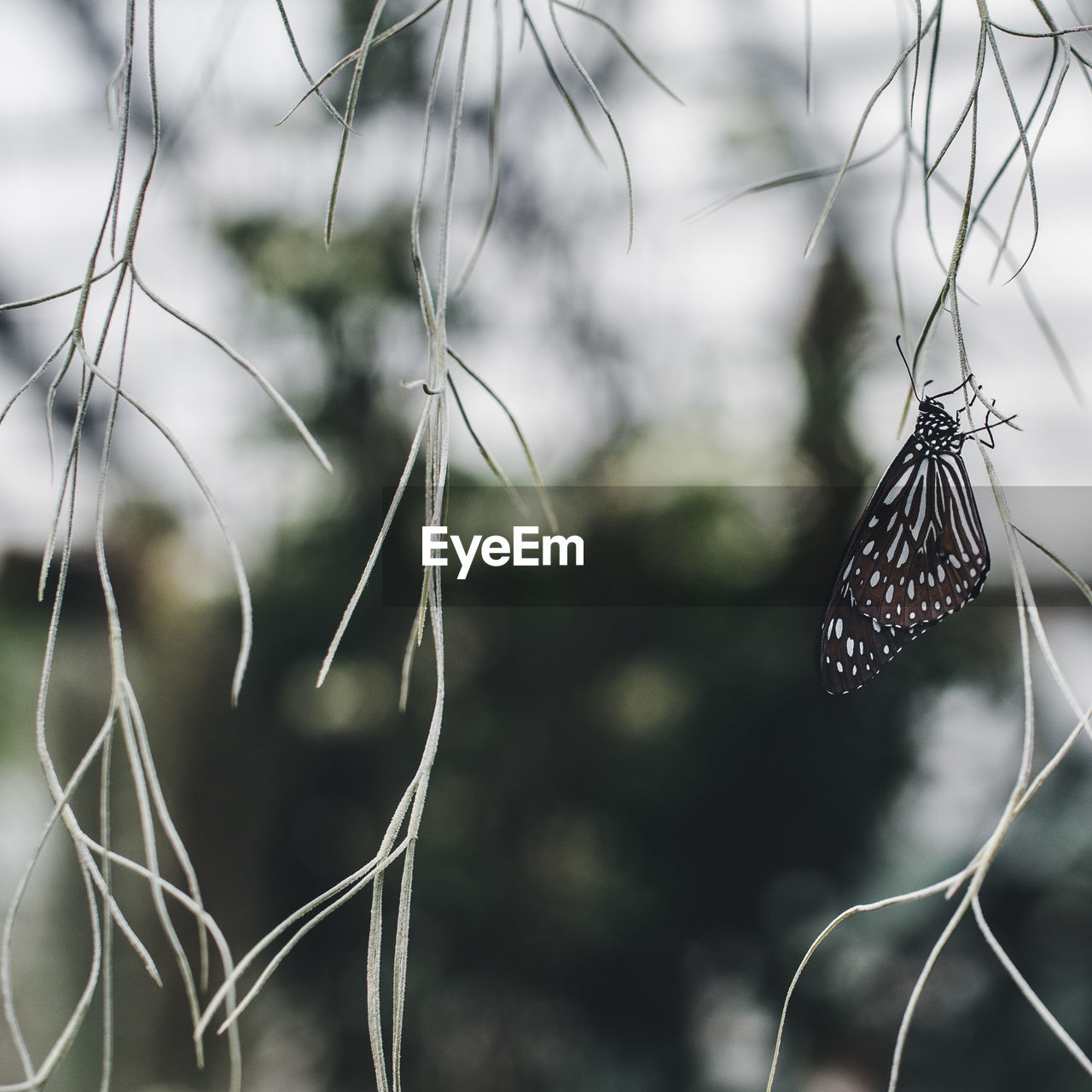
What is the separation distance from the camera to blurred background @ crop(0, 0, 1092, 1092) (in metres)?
0.93

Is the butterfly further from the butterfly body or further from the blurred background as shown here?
the blurred background

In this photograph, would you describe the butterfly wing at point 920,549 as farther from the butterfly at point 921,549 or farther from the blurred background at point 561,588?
the blurred background at point 561,588

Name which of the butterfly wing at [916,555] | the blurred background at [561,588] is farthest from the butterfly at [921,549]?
the blurred background at [561,588]

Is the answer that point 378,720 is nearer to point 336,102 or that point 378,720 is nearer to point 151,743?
point 151,743

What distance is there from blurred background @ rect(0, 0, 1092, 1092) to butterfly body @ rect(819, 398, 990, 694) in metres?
0.72

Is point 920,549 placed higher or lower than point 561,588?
lower

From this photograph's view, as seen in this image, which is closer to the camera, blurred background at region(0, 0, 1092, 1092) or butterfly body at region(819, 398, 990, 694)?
butterfly body at region(819, 398, 990, 694)

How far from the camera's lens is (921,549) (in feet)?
0.74

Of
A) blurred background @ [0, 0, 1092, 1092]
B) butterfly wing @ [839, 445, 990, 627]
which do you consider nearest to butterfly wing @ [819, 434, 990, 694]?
butterfly wing @ [839, 445, 990, 627]

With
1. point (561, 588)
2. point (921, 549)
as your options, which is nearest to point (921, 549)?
point (921, 549)

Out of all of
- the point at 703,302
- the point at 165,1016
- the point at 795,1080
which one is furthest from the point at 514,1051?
the point at 703,302

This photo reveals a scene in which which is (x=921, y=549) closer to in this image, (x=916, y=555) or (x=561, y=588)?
(x=916, y=555)

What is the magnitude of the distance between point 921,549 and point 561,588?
0.78 m

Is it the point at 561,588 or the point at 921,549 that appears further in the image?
the point at 561,588
